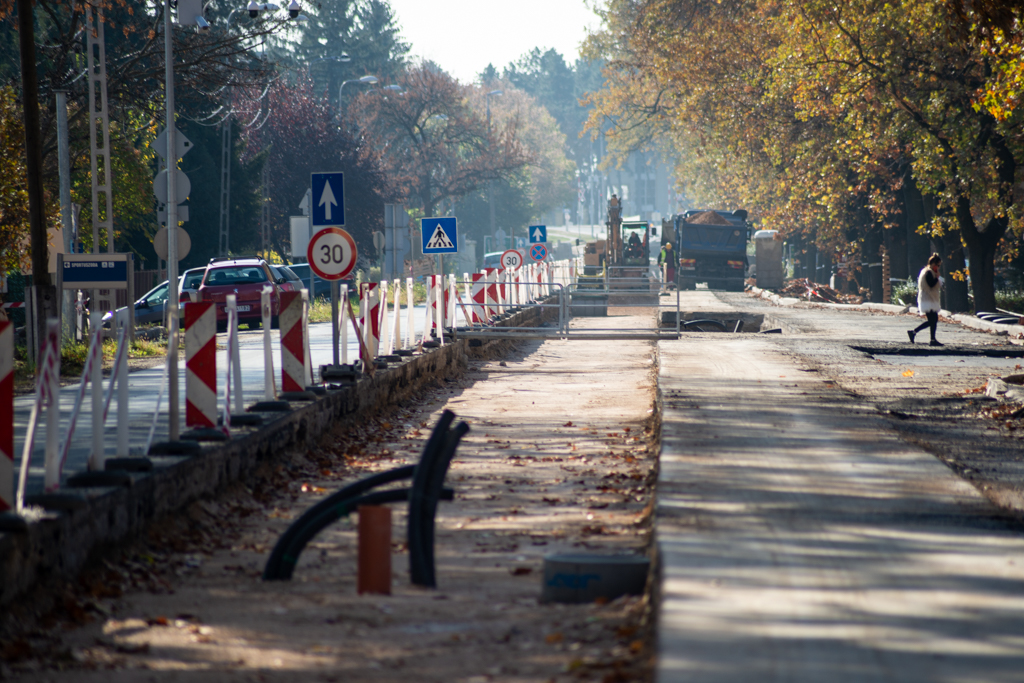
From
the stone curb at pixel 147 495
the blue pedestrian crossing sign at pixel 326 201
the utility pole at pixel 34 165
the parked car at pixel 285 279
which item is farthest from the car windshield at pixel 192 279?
the stone curb at pixel 147 495

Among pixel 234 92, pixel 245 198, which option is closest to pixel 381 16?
pixel 234 92

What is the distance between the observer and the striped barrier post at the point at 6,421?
19.4ft

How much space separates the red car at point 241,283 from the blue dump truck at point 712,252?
28.9 m

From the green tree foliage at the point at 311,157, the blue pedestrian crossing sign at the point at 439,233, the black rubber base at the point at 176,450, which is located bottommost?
the black rubber base at the point at 176,450

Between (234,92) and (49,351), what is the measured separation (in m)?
52.6

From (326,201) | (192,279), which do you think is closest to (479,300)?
(192,279)

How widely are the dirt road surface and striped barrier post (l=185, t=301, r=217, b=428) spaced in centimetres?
71

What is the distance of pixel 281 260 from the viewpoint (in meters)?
53.0

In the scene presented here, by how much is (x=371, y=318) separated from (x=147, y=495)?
8213 millimetres

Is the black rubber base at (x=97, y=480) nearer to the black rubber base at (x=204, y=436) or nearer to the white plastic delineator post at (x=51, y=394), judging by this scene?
the white plastic delineator post at (x=51, y=394)

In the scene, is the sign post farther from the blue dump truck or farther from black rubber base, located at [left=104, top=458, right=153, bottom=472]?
the blue dump truck

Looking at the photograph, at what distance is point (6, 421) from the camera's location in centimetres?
598

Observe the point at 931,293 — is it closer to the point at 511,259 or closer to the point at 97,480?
the point at 511,259

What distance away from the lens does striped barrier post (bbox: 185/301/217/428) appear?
29.8 ft
